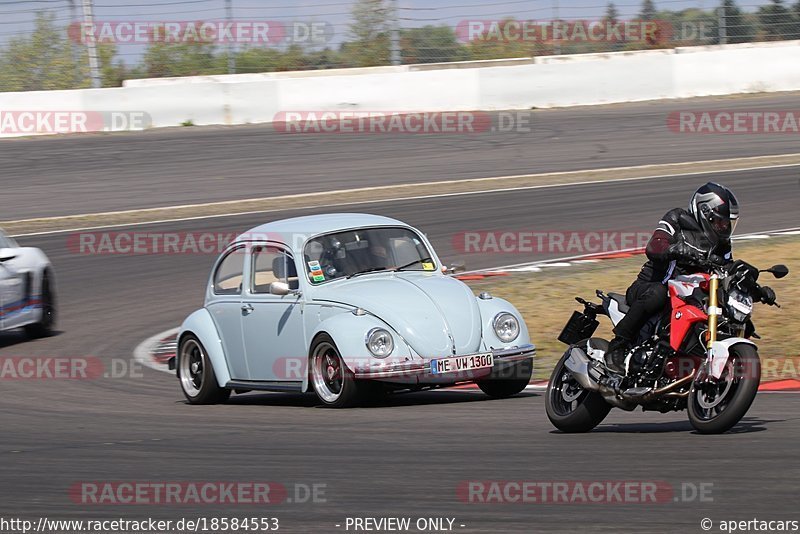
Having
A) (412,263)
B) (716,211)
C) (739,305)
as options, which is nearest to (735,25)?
(412,263)

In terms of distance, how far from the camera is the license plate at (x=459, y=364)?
30.9ft

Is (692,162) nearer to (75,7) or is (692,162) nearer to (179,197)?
(179,197)

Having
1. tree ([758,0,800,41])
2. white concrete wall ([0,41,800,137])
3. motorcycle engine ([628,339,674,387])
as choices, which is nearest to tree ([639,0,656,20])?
white concrete wall ([0,41,800,137])

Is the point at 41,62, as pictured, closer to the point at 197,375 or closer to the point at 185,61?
the point at 185,61

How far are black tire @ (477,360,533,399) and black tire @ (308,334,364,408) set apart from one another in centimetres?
104

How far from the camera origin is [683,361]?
7.35 metres

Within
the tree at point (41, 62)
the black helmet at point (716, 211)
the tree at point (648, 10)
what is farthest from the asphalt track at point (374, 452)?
the tree at point (648, 10)

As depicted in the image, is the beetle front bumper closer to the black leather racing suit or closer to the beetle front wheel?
the beetle front wheel

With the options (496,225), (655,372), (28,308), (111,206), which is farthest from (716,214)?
(111,206)

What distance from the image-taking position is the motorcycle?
22.7 feet

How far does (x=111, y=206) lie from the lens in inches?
886

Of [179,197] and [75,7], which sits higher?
[75,7]

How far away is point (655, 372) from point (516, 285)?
24.3 ft

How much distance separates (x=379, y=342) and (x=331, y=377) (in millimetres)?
582
